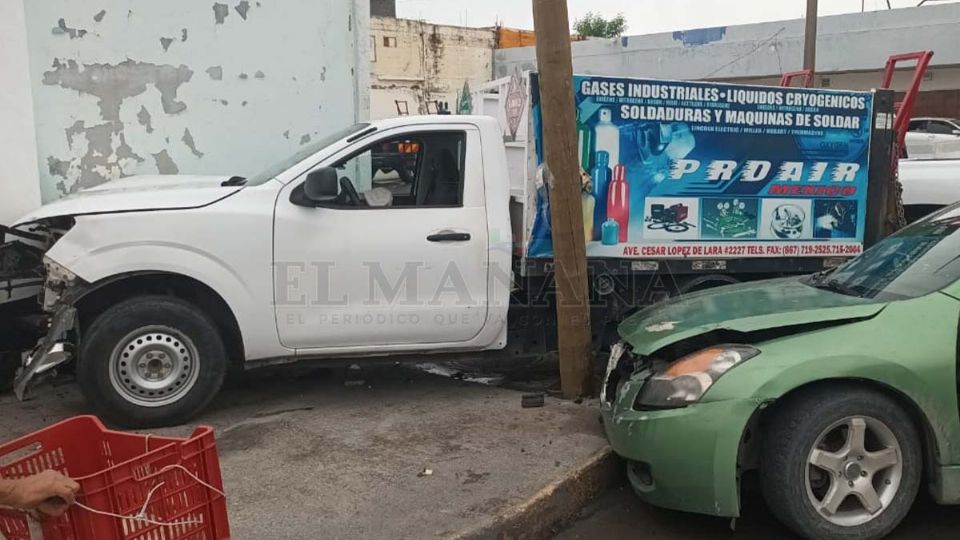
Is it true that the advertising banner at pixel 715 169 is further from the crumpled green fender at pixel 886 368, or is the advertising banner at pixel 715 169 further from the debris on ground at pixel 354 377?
the crumpled green fender at pixel 886 368

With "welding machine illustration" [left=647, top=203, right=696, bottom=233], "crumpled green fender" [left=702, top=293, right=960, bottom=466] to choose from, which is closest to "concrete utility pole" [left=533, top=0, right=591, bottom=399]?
"welding machine illustration" [left=647, top=203, right=696, bottom=233]

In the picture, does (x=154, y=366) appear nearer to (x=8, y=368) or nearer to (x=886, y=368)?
(x=8, y=368)

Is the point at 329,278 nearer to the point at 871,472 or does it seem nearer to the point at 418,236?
the point at 418,236

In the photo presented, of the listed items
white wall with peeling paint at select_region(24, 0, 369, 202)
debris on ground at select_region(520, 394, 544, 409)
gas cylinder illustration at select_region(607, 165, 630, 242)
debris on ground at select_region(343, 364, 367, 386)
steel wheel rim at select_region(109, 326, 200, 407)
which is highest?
white wall with peeling paint at select_region(24, 0, 369, 202)

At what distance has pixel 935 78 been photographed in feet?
71.3

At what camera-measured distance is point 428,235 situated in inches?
201

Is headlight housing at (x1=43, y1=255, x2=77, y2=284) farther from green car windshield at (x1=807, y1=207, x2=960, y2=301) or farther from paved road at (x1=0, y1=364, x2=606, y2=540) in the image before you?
green car windshield at (x1=807, y1=207, x2=960, y2=301)

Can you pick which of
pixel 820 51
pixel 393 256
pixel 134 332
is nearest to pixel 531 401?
pixel 393 256

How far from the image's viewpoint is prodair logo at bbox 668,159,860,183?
5.61 metres

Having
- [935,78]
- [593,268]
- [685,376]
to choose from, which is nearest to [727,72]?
[935,78]

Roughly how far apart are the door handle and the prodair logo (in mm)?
1549

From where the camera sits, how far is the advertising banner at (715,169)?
5469 mm

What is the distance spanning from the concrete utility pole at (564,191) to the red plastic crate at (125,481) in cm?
297

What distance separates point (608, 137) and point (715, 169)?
83 centimetres
